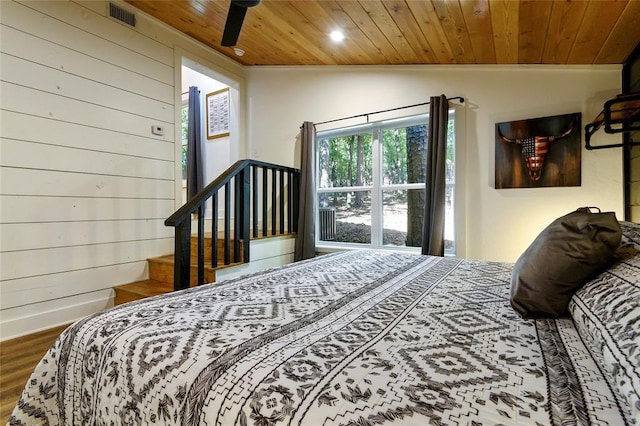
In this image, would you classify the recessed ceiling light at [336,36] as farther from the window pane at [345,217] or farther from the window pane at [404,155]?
the window pane at [345,217]

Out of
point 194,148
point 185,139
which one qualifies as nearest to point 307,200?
point 194,148

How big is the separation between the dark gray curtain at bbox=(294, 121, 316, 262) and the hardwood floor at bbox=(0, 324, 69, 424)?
2.33 m

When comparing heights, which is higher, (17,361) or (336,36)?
(336,36)

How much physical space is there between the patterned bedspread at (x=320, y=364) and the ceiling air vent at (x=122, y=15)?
311 cm

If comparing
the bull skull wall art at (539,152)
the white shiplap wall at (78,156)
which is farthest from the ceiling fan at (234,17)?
the bull skull wall art at (539,152)

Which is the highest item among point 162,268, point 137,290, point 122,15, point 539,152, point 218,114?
point 122,15

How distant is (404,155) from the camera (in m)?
3.57

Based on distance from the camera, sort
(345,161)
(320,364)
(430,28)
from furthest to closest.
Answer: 1. (345,161)
2. (430,28)
3. (320,364)

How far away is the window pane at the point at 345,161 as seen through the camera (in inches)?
151

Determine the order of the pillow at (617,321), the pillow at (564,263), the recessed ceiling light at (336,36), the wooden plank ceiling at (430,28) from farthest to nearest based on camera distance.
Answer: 1. the recessed ceiling light at (336,36)
2. the wooden plank ceiling at (430,28)
3. the pillow at (564,263)
4. the pillow at (617,321)

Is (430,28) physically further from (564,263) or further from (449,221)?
(564,263)

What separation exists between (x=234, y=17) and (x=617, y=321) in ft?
7.74

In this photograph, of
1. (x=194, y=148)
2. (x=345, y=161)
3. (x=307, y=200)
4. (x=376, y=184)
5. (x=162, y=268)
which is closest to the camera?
(x=162, y=268)

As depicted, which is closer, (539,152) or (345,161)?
(539,152)
